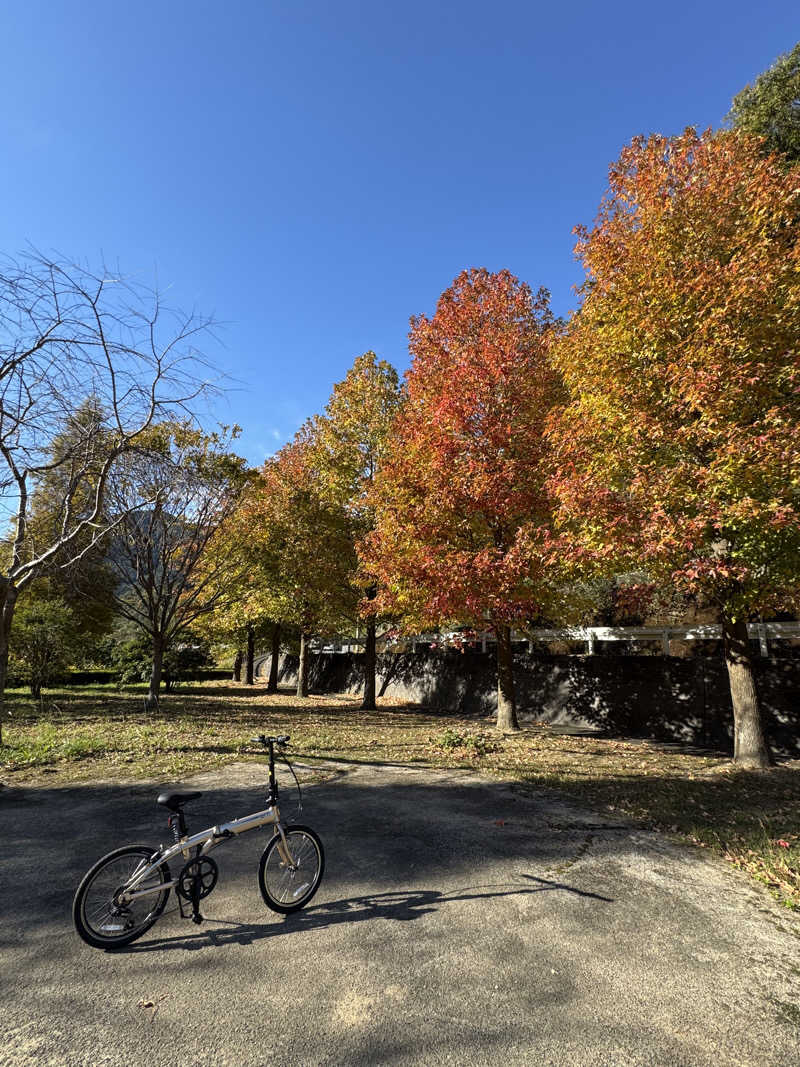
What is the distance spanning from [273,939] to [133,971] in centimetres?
91

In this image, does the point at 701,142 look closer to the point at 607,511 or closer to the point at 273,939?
the point at 607,511

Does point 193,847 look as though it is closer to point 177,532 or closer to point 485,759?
point 485,759

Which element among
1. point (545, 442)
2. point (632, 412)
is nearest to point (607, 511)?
point (632, 412)

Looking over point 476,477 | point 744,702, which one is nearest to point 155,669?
point 476,477

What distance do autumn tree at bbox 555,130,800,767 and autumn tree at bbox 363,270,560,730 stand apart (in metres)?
1.73

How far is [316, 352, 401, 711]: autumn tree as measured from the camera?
18422 mm

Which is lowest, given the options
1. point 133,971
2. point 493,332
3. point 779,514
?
point 133,971

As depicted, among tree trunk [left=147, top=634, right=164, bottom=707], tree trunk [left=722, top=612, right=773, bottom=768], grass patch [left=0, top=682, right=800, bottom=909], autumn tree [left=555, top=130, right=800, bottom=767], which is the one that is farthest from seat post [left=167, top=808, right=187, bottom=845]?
tree trunk [left=147, top=634, right=164, bottom=707]

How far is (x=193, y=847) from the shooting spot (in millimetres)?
3947

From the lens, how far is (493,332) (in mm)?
13117

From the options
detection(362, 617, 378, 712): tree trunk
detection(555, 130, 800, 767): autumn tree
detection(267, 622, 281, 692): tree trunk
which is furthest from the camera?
detection(267, 622, 281, 692): tree trunk

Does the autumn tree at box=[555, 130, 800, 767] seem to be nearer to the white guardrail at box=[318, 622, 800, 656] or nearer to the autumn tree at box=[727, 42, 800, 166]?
the white guardrail at box=[318, 622, 800, 656]

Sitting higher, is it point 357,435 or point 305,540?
point 357,435

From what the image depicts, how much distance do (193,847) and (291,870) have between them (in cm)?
89
